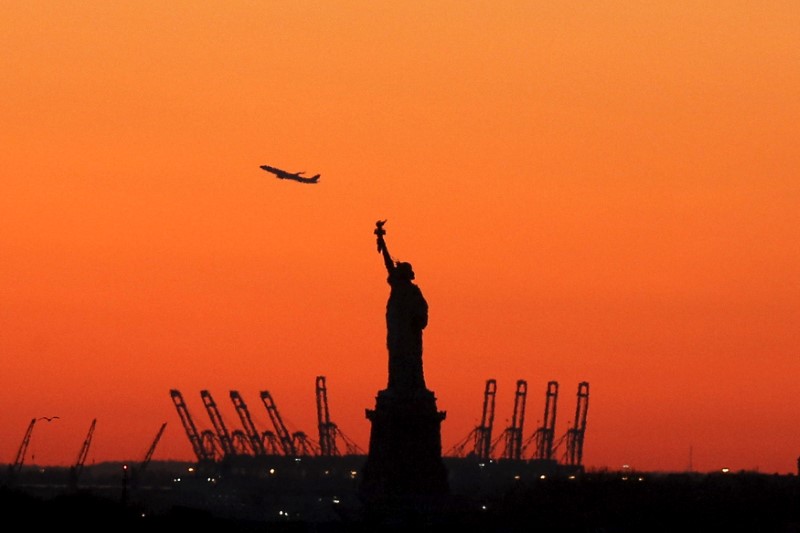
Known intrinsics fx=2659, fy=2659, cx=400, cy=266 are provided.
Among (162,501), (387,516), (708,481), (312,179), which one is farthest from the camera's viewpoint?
(162,501)

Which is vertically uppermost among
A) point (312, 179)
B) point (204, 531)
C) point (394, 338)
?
point (312, 179)

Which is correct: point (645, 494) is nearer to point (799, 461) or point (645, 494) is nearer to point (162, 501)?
point (799, 461)

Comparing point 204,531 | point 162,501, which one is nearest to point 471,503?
point 204,531

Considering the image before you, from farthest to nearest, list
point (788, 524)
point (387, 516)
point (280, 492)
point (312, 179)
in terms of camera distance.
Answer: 1. point (280, 492)
2. point (312, 179)
3. point (387, 516)
4. point (788, 524)

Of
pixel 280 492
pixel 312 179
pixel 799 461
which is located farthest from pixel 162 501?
pixel 799 461

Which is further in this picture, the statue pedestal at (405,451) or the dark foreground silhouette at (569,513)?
the statue pedestal at (405,451)

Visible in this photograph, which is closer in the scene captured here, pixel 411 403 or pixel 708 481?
pixel 411 403

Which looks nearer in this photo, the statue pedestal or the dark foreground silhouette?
the dark foreground silhouette

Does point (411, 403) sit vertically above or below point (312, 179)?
below
